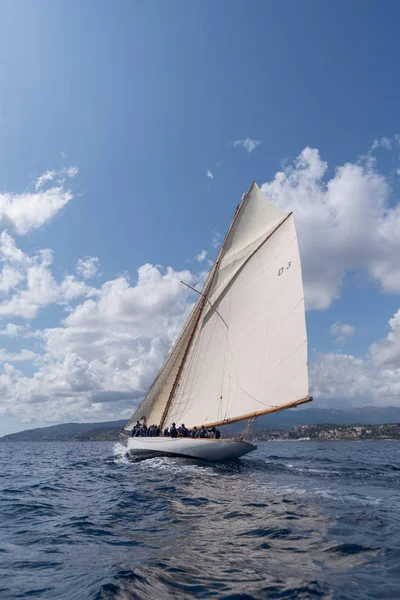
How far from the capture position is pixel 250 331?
1257 inches

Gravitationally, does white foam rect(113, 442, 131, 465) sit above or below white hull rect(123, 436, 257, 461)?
below

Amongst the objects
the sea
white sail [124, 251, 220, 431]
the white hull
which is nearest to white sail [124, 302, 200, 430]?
white sail [124, 251, 220, 431]

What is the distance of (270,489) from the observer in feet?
65.2

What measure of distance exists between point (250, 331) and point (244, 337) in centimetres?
75

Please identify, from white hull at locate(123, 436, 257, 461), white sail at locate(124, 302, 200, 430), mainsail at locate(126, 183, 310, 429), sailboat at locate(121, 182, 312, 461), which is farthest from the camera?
white sail at locate(124, 302, 200, 430)

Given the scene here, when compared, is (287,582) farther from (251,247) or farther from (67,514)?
(251,247)

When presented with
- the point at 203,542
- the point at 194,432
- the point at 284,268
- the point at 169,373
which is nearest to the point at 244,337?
the point at 284,268

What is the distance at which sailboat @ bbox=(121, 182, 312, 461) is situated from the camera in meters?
28.7

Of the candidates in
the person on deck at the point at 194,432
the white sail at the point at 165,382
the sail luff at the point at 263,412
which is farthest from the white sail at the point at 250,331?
the white sail at the point at 165,382

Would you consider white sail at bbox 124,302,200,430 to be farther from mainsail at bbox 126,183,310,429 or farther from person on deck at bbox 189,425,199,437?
person on deck at bbox 189,425,199,437

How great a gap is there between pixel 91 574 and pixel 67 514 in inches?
316

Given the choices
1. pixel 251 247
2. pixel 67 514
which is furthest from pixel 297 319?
pixel 67 514

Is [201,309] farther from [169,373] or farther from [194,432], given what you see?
[194,432]

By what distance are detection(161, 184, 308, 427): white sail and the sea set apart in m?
8.92
